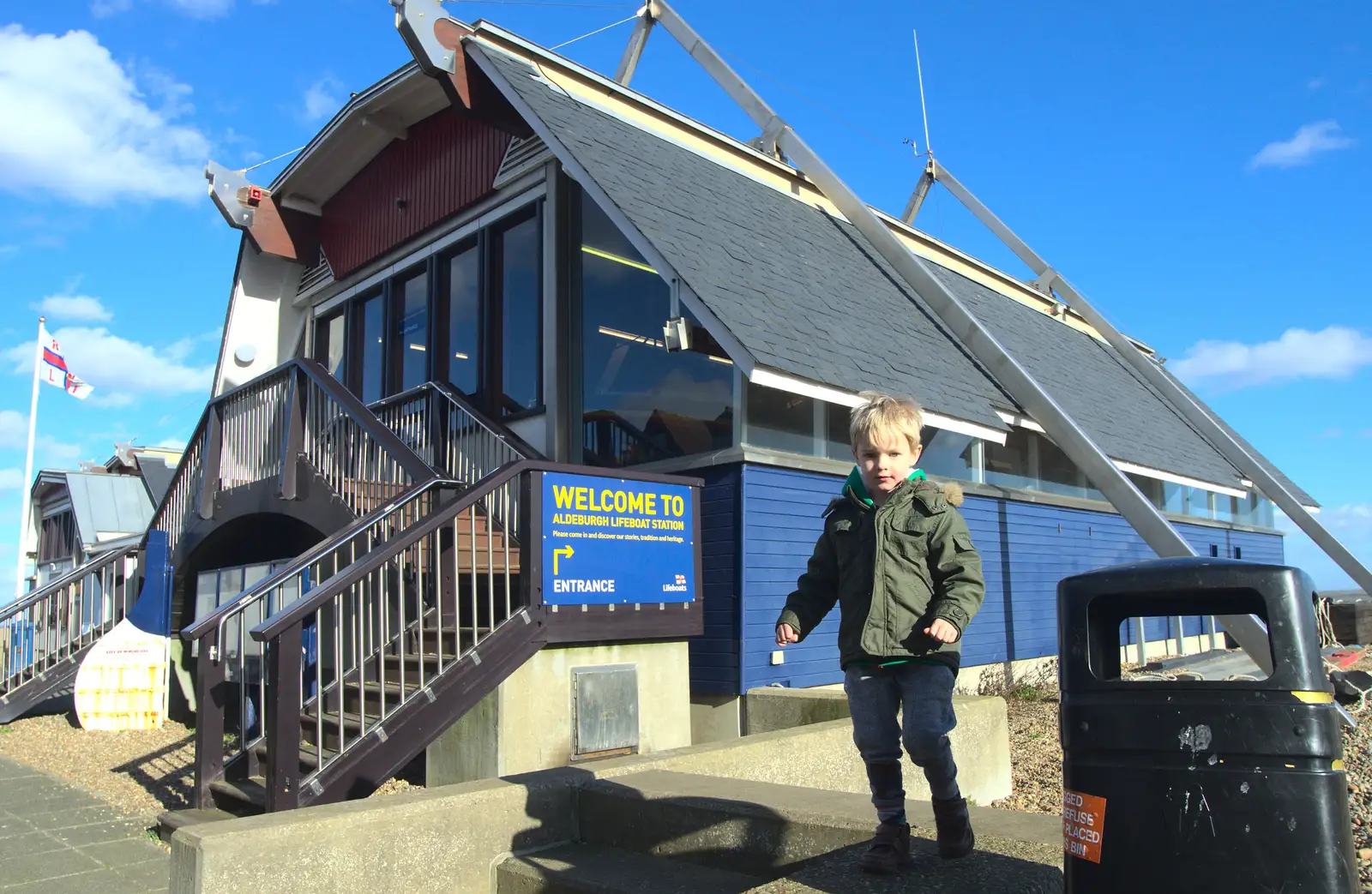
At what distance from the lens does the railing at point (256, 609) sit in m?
6.10

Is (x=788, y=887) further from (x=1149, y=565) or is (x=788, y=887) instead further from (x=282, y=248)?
(x=282, y=248)

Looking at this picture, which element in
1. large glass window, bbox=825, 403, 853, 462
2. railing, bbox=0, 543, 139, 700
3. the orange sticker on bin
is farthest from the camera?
railing, bbox=0, 543, 139, 700

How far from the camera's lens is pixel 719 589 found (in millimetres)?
8000

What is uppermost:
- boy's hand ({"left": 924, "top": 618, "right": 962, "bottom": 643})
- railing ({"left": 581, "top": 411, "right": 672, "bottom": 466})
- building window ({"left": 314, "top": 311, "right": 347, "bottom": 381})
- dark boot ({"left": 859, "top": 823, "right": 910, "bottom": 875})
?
building window ({"left": 314, "top": 311, "right": 347, "bottom": 381})

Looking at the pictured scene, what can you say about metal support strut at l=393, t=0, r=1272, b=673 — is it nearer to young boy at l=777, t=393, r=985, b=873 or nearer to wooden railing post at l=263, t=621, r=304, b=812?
young boy at l=777, t=393, r=985, b=873

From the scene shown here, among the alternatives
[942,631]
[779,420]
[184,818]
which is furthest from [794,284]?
[942,631]

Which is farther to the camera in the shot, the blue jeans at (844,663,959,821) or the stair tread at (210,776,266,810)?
the stair tread at (210,776,266,810)

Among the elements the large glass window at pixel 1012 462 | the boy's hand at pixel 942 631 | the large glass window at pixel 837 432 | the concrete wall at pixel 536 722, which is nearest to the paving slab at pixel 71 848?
the concrete wall at pixel 536 722

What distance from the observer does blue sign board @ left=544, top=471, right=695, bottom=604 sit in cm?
662

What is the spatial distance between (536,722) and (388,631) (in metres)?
1.60

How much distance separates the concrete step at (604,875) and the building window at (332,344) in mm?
10035

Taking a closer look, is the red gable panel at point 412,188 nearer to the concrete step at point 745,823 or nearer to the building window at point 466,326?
the building window at point 466,326

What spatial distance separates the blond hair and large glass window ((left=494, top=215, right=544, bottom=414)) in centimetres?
671

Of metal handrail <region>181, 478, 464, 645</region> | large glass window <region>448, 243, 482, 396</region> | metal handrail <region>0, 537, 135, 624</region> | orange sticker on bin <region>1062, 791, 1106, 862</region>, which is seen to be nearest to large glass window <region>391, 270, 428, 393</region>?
large glass window <region>448, 243, 482, 396</region>
